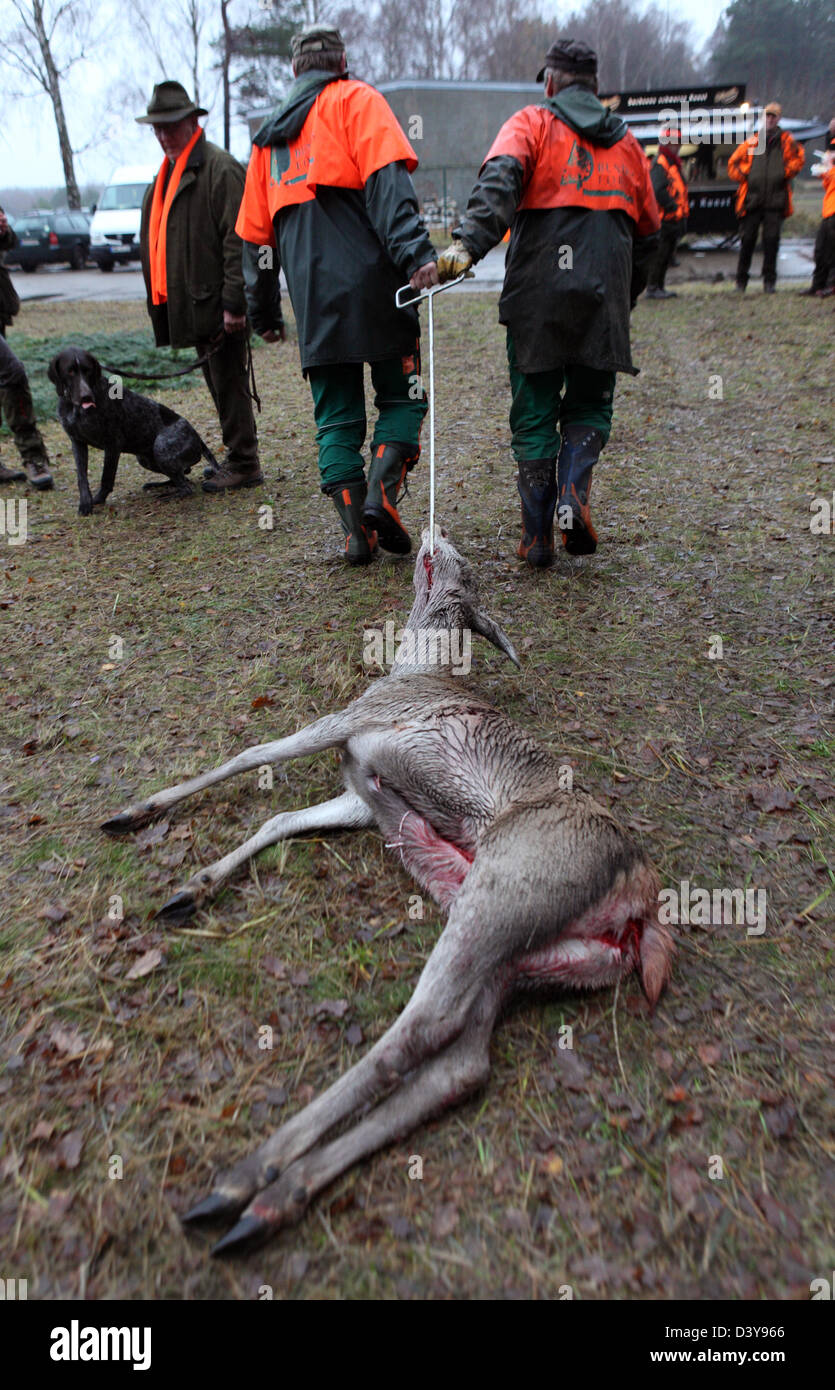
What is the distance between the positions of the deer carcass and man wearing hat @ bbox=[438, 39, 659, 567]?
1.94 m

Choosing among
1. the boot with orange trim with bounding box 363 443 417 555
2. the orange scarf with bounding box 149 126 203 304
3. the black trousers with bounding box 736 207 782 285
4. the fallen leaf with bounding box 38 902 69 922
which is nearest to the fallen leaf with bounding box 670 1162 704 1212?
the fallen leaf with bounding box 38 902 69 922

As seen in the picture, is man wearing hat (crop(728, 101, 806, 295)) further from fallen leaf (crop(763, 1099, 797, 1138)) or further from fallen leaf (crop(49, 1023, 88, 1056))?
fallen leaf (crop(49, 1023, 88, 1056))

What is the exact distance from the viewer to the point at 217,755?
341cm

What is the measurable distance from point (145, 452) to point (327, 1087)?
539 cm

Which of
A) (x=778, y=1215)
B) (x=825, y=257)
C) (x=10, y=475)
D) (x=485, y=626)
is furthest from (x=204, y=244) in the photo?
(x=825, y=257)

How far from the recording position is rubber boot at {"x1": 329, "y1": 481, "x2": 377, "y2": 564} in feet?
15.8

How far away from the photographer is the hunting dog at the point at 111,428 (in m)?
5.84

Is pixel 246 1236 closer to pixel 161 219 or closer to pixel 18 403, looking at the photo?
pixel 161 219

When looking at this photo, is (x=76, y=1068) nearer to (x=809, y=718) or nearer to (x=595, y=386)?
(x=809, y=718)

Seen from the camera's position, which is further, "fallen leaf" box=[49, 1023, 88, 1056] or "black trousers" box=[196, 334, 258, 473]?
"black trousers" box=[196, 334, 258, 473]

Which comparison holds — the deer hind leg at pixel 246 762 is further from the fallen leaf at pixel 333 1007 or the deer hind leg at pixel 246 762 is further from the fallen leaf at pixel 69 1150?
the fallen leaf at pixel 69 1150

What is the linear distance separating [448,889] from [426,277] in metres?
2.88

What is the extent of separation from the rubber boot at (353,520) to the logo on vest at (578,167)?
5.96 ft
